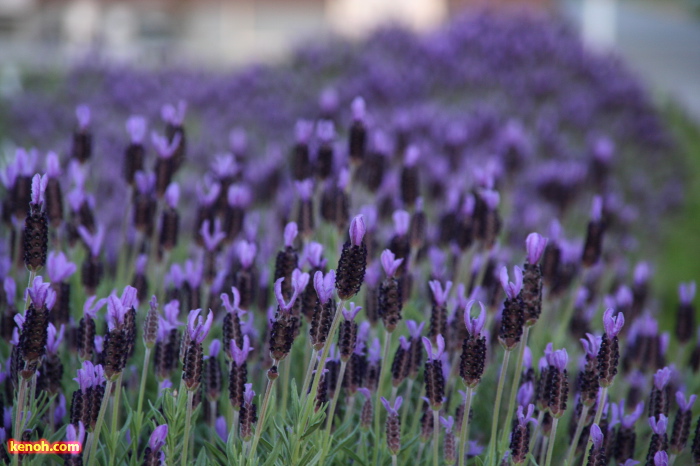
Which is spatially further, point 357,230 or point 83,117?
point 83,117

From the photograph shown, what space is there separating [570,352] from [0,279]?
6.05 feet

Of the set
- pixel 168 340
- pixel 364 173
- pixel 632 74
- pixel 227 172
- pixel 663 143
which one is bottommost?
pixel 168 340

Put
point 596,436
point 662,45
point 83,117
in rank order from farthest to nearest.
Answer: point 662,45
point 83,117
point 596,436

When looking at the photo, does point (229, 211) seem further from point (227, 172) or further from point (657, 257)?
point (657, 257)

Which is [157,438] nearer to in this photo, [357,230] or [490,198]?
[357,230]

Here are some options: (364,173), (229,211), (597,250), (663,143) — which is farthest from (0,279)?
(663,143)

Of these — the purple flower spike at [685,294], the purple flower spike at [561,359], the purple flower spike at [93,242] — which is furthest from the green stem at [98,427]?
the purple flower spike at [685,294]

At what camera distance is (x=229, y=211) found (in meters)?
2.35

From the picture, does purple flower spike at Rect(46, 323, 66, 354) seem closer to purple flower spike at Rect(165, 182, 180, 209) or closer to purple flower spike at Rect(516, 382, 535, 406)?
purple flower spike at Rect(165, 182, 180, 209)

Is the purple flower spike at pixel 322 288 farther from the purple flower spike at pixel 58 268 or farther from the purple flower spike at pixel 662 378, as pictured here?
the purple flower spike at pixel 662 378

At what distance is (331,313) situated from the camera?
1534 mm

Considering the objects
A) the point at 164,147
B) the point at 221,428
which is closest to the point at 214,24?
the point at 164,147

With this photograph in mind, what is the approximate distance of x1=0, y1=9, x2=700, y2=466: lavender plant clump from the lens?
149 cm

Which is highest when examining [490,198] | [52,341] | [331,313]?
[490,198]
